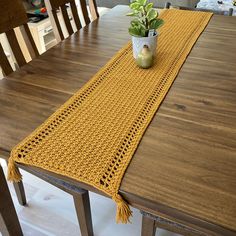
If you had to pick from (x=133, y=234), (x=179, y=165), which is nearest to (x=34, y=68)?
(x=179, y=165)

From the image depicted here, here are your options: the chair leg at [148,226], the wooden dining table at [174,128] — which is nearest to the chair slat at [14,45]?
the wooden dining table at [174,128]

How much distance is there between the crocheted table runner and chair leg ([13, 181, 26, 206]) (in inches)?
24.9

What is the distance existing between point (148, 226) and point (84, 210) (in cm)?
26

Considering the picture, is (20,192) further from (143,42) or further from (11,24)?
(143,42)


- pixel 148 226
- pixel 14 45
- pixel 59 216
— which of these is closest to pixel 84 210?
pixel 148 226

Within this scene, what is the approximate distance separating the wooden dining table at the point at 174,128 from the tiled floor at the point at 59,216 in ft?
1.49

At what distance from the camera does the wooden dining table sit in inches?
26.4

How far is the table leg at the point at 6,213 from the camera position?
3.36 feet

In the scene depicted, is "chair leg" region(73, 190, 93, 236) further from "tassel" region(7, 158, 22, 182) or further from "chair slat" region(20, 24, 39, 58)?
"chair slat" region(20, 24, 39, 58)

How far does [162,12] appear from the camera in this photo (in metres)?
1.87

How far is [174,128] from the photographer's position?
894 millimetres

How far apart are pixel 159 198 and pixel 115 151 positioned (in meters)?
0.20

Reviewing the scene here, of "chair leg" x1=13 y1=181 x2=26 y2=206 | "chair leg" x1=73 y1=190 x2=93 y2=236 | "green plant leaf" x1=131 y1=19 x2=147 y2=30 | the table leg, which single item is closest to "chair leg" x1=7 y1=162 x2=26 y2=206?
"chair leg" x1=13 y1=181 x2=26 y2=206

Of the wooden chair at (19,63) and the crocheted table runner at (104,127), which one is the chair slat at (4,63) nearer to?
the wooden chair at (19,63)
